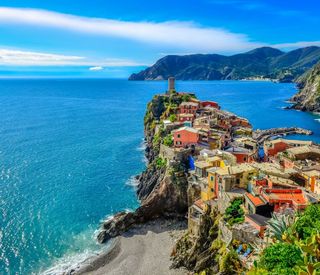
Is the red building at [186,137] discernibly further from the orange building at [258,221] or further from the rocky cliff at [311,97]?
the rocky cliff at [311,97]

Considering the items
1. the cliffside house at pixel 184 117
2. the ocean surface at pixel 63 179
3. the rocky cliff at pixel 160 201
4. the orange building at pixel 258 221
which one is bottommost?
the ocean surface at pixel 63 179

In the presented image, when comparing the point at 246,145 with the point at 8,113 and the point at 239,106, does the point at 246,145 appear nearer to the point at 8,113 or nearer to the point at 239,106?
the point at 239,106

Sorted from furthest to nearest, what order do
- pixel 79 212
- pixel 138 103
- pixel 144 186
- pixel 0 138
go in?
pixel 138 103
pixel 0 138
pixel 144 186
pixel 79 212

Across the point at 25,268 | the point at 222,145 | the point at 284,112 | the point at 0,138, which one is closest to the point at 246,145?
the point at 222,145

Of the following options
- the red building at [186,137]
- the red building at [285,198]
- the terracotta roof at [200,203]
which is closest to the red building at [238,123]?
the red building at [186,137]

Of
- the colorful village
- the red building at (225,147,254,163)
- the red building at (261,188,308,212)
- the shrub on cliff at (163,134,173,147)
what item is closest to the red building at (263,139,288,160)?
the colorful village

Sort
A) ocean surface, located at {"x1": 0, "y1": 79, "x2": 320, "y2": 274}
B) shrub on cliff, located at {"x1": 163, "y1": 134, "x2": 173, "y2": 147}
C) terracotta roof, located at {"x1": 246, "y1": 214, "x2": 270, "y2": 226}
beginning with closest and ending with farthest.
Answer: terracotta roof, located at {"x1": 246, "y1": 214, "x2": 270, "y2": 226} → ocean surface, located at {"x1": 0, "y1": 79, "x2": 320, "y2": 274} → shrub on cliff, located at {"x1": 163, "y1": 134, "x2": 173, "y2": 147}

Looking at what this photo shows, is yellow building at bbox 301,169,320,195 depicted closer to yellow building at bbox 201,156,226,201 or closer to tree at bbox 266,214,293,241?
tree at bbox 266,214,293,241
